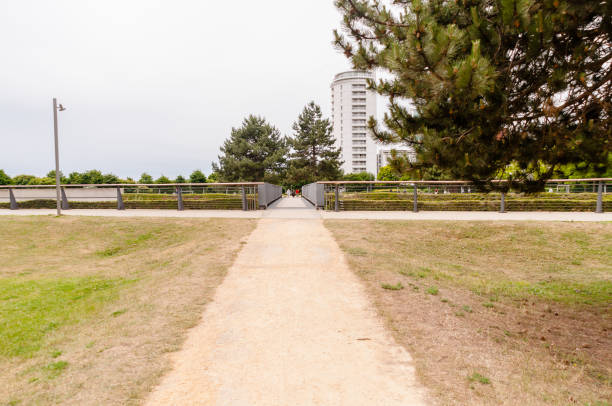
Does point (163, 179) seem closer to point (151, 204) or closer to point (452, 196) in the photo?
point (151, 204)

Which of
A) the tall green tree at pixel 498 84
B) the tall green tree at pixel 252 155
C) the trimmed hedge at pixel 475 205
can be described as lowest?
the trimmed hedge at pixel 475 205

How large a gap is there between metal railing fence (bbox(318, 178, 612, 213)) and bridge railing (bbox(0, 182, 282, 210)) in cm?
389

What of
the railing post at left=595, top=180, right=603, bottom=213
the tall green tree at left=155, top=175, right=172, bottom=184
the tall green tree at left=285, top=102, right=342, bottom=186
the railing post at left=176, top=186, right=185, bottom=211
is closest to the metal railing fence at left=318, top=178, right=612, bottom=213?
the railing post at left=595, top=180, right=603, bottom=213

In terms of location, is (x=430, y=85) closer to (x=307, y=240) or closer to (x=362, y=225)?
(x=307, y=240)

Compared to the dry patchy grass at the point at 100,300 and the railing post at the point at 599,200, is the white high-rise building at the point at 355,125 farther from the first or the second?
the dry patchy grass at the point at 100,300

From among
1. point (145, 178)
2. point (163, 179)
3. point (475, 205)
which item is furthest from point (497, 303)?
point (145, 178)

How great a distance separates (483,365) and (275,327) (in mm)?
2112

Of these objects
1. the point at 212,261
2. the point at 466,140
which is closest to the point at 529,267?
the point at 466,140

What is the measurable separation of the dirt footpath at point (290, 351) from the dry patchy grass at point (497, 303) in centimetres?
30

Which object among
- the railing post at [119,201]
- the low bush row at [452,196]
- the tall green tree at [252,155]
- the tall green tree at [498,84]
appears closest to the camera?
the tall green tree at [498,84]

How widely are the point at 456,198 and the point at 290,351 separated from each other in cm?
1389

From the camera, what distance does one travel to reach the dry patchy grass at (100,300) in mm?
2801

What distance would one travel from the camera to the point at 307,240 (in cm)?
816

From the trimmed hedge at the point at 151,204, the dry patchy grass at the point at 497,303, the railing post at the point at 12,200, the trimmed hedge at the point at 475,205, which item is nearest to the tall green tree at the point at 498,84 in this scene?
the dry patchy grass at the point at 497,303
